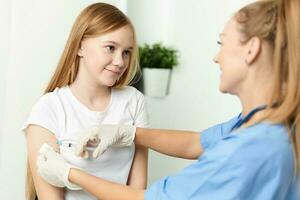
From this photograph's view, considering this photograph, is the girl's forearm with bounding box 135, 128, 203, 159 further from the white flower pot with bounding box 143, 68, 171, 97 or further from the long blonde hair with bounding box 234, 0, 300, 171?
the white flower pot with bounding box 143, 68, 171, 97

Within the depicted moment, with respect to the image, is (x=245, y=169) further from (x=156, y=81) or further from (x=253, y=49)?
(x=156, y=81)

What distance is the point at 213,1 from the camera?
7.08 feet

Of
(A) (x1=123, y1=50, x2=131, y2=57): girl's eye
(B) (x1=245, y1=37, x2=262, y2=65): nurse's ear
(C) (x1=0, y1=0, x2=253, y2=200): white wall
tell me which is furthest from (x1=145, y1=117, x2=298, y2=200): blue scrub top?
(C) (x1=0, y1=0, x2=253, y2=200): white wall

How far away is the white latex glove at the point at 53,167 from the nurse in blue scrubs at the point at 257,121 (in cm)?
14

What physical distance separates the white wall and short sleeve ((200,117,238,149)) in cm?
69

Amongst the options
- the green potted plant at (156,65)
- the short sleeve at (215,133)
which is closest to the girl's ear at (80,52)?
the short sleeve at (215,133)

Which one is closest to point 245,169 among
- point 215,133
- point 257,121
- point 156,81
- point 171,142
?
point 257,121

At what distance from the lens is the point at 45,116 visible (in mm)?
1299

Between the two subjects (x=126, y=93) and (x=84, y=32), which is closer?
(x=84, y=32)

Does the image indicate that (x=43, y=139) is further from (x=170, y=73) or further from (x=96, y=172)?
(x=170, y=73)

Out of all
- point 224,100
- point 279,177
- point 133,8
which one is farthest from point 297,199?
point 133,8

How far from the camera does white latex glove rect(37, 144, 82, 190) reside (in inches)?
46.0

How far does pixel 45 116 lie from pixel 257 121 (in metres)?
0.62

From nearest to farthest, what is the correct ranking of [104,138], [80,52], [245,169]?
1. [245,169]
2. [104,138]
3. [80,52]
